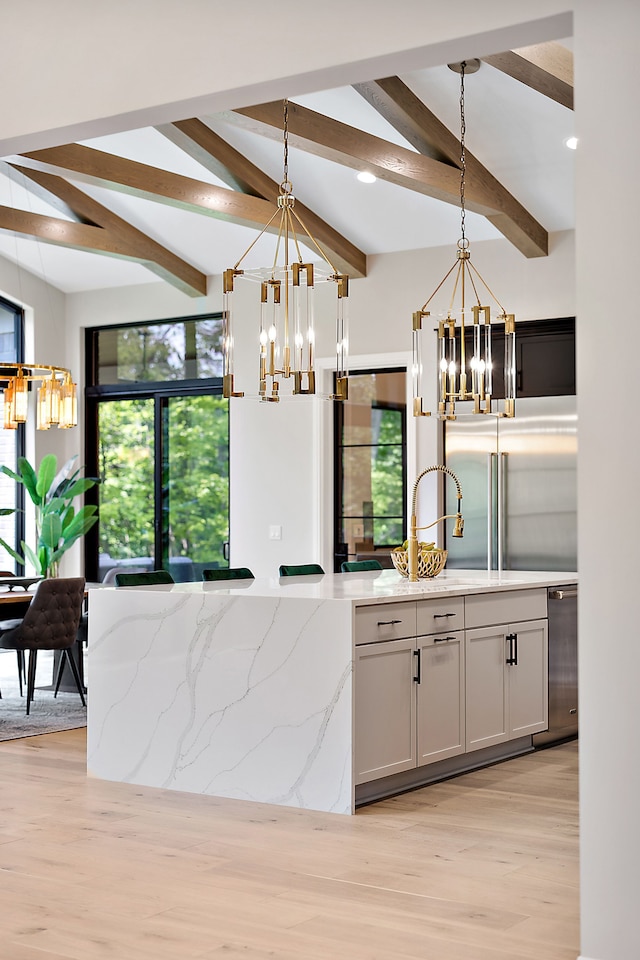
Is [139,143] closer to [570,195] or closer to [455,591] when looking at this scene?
[570,195]

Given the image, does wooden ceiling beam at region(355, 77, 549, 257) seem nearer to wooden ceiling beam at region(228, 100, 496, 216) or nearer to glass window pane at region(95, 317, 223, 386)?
wooden ceiling beam at region(228, 100, 496, 216)

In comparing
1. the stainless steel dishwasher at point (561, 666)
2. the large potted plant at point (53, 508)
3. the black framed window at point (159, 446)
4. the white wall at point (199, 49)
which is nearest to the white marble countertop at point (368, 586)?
the stainless steel dishwasher at point (561, 666)

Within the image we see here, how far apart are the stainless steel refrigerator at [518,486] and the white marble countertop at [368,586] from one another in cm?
119

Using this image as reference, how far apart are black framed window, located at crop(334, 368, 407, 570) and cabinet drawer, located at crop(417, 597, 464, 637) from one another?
309 centimetres

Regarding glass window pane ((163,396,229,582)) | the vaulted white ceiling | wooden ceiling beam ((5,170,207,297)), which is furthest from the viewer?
glass window pane ((163,396,229,582))

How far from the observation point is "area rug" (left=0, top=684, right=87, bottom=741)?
21.4 ft

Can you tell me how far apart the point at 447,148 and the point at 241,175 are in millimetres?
1457

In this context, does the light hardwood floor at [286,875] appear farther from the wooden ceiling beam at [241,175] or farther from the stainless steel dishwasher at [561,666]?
the wooden ceiling beam at [241,175]

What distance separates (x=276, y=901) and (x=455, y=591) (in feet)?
6.95

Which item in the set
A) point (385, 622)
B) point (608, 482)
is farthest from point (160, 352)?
point (608, 482)

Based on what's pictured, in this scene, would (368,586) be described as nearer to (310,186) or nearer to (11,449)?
(310,186)

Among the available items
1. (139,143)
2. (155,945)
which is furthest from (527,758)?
(139,143)

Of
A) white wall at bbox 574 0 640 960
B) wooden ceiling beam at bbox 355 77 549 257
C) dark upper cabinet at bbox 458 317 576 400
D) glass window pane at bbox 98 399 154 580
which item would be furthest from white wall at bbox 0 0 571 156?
glass window pane at bbox 98 399 154 580

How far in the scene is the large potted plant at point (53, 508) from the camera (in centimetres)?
902
